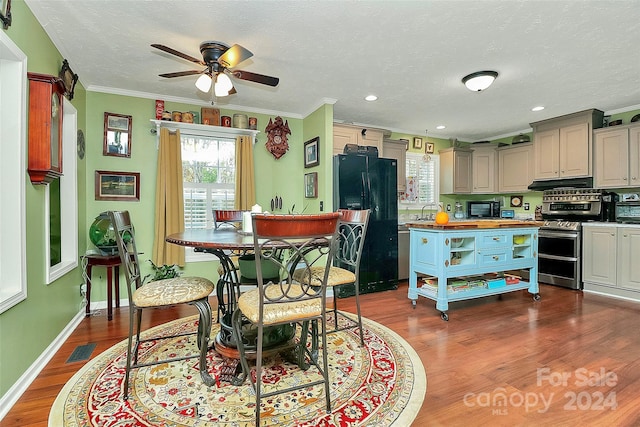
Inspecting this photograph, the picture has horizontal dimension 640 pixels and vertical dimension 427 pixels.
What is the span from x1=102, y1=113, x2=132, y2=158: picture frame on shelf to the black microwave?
5.83 metres

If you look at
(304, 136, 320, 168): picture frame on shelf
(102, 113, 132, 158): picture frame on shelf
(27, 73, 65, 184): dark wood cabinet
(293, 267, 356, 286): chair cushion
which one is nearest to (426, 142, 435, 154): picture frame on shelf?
(304, 136, 320, 168): picture frame on shelf

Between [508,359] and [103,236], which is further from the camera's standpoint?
[103,236]

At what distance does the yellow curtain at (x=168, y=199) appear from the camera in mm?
3672

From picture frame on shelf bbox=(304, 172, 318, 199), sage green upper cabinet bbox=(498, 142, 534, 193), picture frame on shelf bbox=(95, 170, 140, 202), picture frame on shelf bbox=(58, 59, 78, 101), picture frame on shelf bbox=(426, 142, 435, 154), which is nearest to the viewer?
picture frame on shelf bbox=(58, 59, 78, 101)

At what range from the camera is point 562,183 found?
4543 mm

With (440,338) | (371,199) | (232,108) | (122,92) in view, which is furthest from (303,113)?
(440,338)

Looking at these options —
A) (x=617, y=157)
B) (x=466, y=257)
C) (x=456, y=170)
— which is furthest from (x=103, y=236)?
(x=617, y=157)

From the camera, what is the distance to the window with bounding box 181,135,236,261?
13.1 feet

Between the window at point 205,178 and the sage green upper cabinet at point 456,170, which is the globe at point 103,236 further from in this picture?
the sage green upper cabinet at point 456,170

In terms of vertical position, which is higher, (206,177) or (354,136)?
(354,136)

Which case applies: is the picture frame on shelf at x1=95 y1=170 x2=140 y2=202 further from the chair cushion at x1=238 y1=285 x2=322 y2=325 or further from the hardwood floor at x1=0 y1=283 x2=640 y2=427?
the chair cushion at x1=238 y1=285 x2=322 y2=325

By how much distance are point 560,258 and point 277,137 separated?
434 cm

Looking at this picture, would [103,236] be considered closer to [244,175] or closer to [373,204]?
[244,175]

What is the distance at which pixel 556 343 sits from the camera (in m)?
2.55
